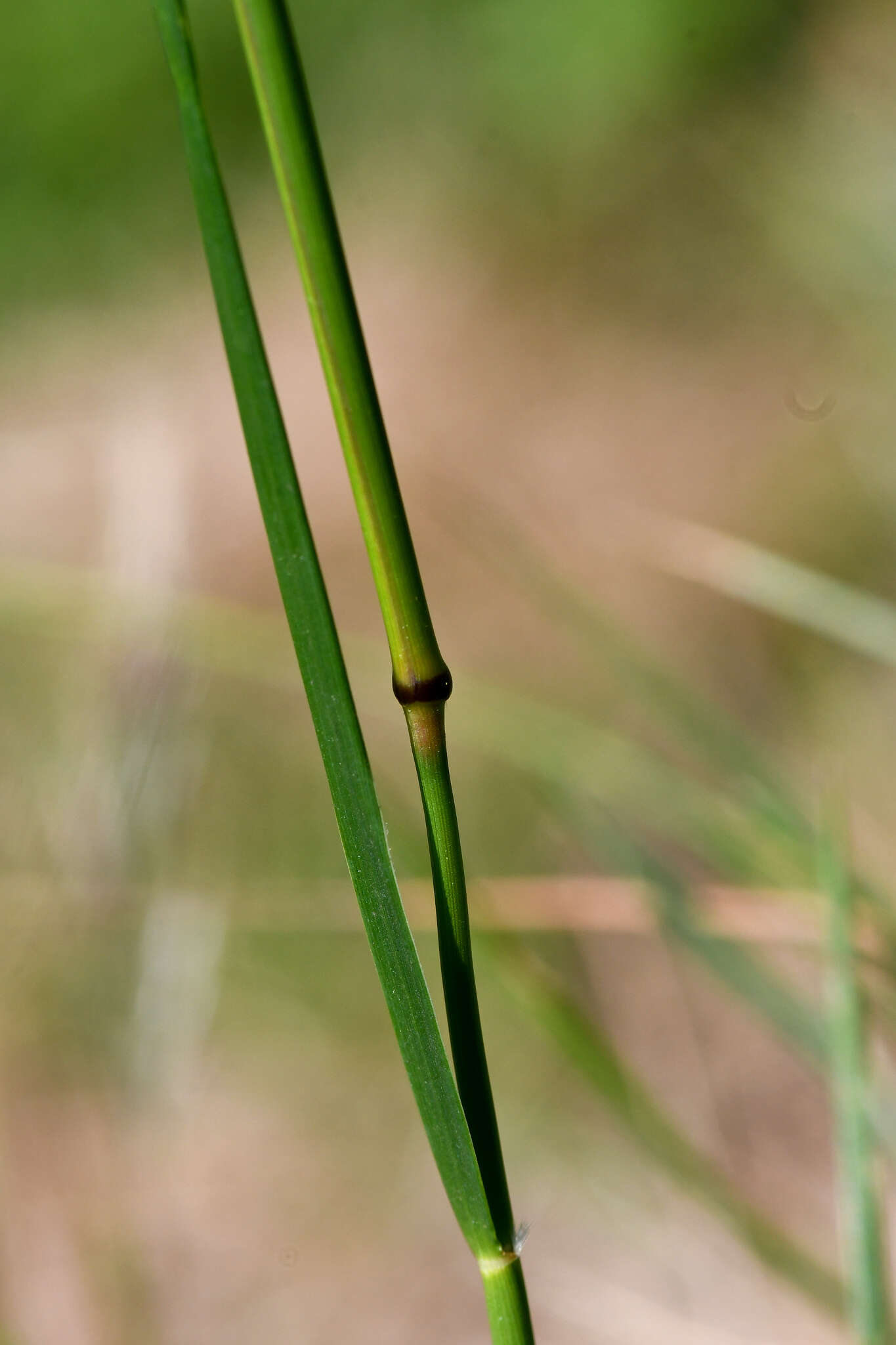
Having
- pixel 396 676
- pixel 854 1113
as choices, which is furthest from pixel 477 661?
pixel 396 676

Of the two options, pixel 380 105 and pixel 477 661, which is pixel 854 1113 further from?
pixel 380 105

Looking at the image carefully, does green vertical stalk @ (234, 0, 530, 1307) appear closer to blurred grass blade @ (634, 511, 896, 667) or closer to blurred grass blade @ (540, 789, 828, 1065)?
blurred grass blade @ (540, 789, 828, 1065)

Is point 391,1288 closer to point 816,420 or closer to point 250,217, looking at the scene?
point 816,420

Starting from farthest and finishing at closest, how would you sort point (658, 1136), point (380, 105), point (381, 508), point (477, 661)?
point (380, 105), point (477, 661), point (658, 1136), point (381, 508)

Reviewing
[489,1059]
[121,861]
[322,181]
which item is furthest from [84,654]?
[322,181]

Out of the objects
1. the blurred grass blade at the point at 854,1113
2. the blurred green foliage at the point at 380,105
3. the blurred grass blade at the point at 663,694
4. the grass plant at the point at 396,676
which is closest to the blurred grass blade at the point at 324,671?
the grass plant at the point at 396,676

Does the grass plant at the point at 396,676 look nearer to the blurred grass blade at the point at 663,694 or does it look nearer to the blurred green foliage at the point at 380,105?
the blurred grass blade at the point at 663,694
